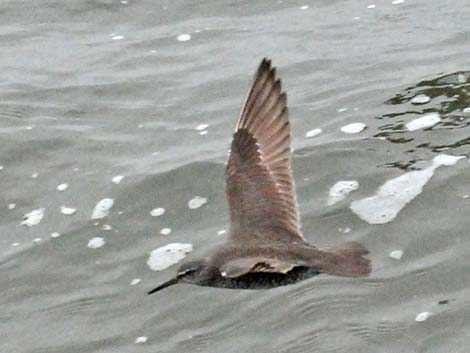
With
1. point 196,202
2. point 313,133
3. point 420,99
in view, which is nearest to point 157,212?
point 196,202

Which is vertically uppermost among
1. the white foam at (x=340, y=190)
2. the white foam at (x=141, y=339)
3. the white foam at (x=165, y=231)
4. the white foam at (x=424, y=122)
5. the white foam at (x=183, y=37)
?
the white foam at (x=183, y=37)

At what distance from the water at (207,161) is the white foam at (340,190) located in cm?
4

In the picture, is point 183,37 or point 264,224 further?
point 183,37

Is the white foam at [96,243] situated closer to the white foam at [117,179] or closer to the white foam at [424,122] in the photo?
the white foam at [117,179]

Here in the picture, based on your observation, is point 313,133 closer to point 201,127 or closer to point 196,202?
point 201,127

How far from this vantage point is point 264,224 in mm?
6109

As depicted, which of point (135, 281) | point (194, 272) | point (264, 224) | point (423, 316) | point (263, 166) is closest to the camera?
point (194, 272)

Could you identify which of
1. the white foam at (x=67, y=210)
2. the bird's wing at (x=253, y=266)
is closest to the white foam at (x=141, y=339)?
the bird's wing at (x=253, y=266)

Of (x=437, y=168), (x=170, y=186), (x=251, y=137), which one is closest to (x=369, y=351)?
(x=251, y=137)

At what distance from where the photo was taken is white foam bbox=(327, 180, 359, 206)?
24.8 feet

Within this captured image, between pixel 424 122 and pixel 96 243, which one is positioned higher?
pixel 424 122

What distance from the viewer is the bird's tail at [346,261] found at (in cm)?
535

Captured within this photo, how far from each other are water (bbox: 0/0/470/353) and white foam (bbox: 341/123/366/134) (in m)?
0.05

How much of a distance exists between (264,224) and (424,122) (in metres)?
2.38
